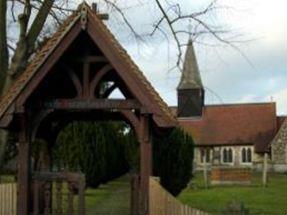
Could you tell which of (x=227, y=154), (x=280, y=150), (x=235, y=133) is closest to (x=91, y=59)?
(x=280, y=150)

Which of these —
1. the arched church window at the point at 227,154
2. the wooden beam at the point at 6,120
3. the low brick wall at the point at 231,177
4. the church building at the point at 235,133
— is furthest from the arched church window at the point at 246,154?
the wooden beam at the point at 6,120

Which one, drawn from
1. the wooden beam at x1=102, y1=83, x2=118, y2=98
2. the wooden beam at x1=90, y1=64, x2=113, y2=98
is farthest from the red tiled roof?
the wooden beam at x1=90, y1=64, x2=113, y2=98

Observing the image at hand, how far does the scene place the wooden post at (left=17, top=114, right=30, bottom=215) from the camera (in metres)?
11.1

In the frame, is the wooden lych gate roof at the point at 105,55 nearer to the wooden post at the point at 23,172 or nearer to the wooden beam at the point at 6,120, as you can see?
the wooden beam at the point at 6,120

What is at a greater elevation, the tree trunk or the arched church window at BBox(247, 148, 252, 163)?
the tree trunk

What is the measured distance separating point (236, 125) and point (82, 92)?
6525cm

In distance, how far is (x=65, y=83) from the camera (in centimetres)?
1298

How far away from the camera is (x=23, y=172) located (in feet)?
36.7

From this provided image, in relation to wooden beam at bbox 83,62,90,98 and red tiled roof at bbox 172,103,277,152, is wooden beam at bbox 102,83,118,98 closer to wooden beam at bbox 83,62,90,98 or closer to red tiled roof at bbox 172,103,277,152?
wooden beam at bbox 83,62,90,98

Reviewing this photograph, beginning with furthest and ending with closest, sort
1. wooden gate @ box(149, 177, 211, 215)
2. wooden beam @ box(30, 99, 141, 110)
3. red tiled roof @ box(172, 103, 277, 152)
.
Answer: red tiled roof @ box(172, 103, 277, 152) < wooden beam @ box(30, 99, 141, 110) < wooden gate @ box(149, 177, 211, 215)

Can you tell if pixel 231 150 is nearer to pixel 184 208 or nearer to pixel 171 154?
pixel 171 154

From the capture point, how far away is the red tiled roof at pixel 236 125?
7331 cm

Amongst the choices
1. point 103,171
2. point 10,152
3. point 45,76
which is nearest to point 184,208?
point 45,76

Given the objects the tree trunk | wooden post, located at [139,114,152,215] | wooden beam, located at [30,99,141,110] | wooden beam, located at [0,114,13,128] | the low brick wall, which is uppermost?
the tree trunk
